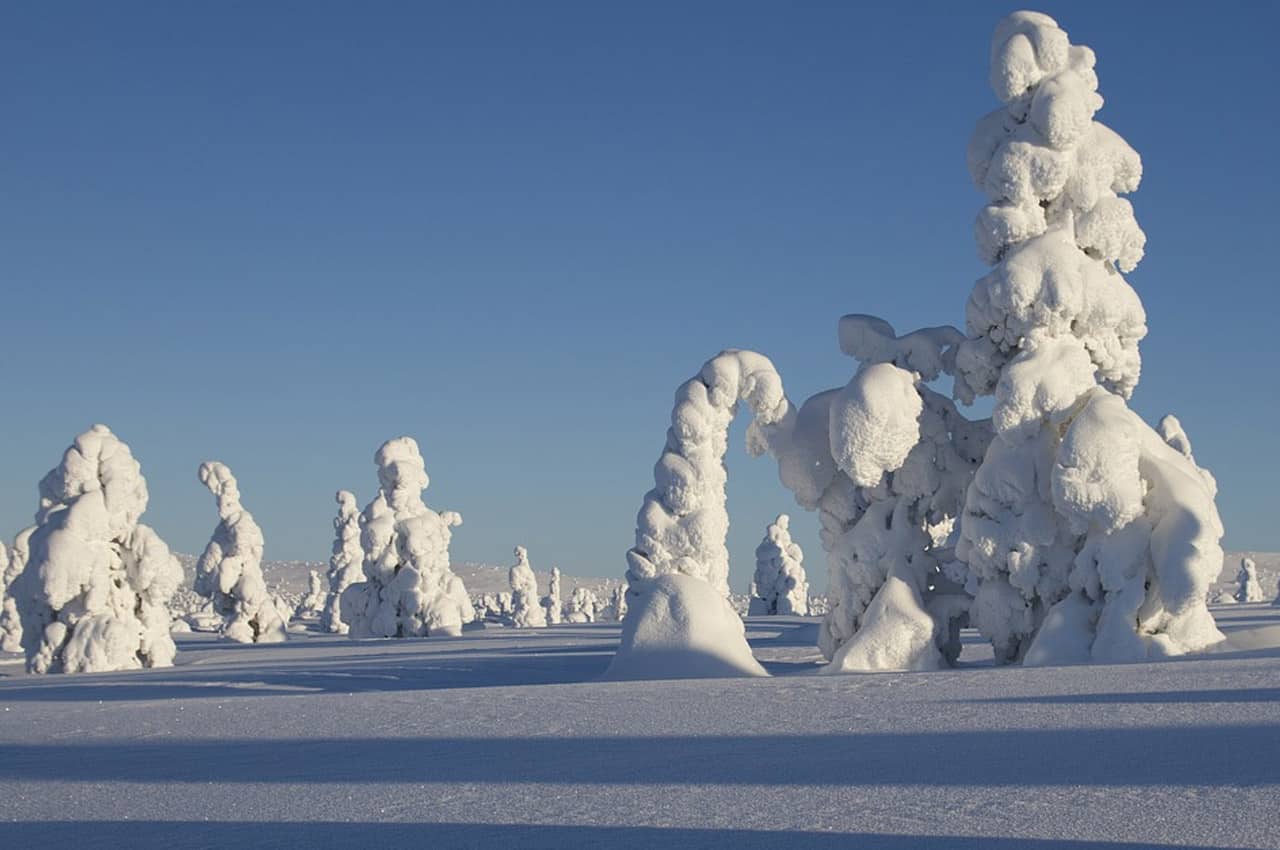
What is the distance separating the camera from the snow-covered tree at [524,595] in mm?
58000

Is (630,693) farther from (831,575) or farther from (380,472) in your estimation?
(380,472)

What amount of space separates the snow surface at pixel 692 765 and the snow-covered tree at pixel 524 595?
46.5 m

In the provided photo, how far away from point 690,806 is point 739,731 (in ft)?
7.59

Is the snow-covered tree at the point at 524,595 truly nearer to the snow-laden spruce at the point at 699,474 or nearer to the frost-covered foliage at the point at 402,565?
the frost-covered foliage at the point at 402,565

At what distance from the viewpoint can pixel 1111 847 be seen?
4445 mm

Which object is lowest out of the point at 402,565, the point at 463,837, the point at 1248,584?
the point at 1248,584

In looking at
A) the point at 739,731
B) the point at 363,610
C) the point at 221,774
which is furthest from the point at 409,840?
the point at 363,610

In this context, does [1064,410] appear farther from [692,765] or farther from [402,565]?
[402,565]

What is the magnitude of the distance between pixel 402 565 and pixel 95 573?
12.4m

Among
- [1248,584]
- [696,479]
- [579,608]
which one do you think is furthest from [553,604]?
[696,479]

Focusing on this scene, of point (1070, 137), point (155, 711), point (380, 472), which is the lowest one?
point (155, 711)

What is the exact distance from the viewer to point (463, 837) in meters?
5.19

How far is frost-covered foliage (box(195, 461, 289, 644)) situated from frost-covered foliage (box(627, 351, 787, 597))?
17375 mm

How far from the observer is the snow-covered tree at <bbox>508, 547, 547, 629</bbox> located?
190 ft
